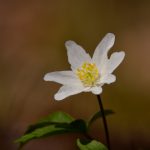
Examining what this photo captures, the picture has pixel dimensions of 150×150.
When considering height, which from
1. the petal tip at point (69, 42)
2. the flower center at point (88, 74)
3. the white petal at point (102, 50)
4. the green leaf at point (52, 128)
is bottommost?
the green leaf at point (52, 128)

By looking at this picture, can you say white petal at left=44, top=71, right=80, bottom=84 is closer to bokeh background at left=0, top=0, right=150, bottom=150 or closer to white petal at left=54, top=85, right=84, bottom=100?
white petal at left=54, top=85, right=84, bottom=100

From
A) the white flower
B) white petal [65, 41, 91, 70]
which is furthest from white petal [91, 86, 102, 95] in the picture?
white petal [65, 41, 91, 70]

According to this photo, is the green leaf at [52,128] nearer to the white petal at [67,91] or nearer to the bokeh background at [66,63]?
the white petal at [67,91]

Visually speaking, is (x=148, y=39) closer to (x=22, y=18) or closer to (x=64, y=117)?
(x=22, y=18)

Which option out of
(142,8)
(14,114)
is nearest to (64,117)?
(14,114)

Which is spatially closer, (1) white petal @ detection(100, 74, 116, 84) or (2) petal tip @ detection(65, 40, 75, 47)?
(1) white petal @ detection(100, 74, 116, 84)

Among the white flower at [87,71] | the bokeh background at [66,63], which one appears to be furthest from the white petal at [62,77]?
the bokeh background at [66,63]
